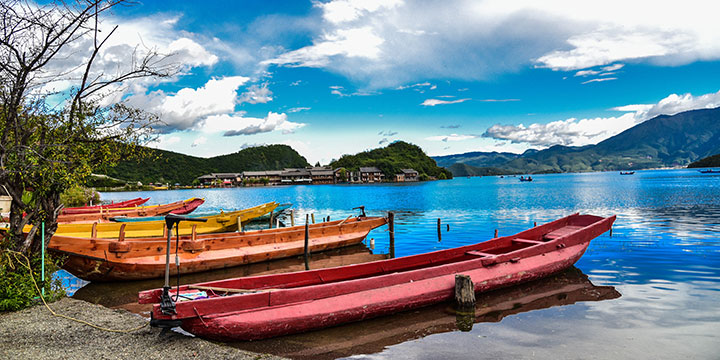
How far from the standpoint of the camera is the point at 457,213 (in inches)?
1689

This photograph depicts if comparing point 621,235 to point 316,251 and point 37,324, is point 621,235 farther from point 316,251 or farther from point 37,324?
point 37,324

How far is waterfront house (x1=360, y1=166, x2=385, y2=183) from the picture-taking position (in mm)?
172750

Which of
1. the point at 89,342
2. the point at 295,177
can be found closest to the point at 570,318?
the point at 89,342

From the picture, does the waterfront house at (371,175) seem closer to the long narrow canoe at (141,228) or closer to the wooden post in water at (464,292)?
the long narrow canoe at (141,228)

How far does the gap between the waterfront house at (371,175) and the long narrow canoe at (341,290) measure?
157703mm

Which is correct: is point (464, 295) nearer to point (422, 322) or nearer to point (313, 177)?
point (422, 322)

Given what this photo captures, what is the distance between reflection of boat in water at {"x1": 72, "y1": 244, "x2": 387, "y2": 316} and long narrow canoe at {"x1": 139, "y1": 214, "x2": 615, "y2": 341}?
476 centimetres

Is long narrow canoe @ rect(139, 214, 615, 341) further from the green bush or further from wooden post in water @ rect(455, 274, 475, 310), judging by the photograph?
the green bush

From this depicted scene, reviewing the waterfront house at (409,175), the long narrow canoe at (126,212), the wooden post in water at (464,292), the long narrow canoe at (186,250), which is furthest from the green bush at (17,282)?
the waterfront house at (409,175)

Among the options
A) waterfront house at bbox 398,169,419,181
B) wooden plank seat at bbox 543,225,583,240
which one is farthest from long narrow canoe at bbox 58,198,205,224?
waterfront house at bbox 398,169,419,181

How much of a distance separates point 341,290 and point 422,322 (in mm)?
2614

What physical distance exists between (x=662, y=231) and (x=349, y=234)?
21.0 metres

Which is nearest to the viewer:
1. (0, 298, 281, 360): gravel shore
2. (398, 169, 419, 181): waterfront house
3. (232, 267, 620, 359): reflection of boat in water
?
(0, 298, 281, 360): gravel shore

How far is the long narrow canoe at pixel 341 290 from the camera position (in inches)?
333
